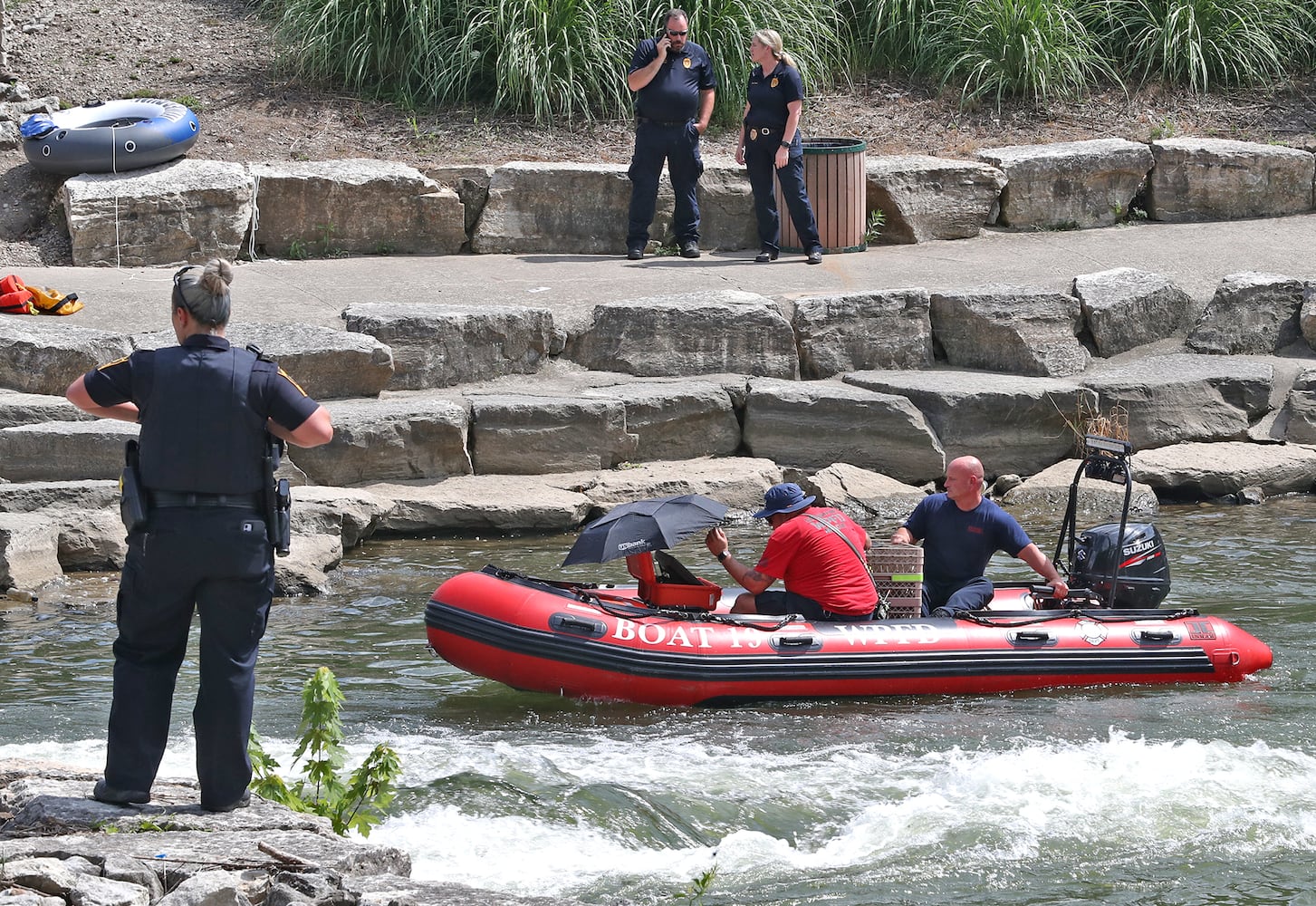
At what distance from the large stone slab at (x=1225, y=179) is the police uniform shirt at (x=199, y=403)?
11657 mm

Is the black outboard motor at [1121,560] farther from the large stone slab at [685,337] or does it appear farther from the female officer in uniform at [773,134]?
the female officer in uniform at [773,134]

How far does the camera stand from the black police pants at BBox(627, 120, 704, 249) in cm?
1236

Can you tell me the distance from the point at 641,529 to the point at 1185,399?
631 cm

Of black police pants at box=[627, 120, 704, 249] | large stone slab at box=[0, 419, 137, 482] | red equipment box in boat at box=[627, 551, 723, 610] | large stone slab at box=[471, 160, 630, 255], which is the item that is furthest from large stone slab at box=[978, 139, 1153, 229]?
large stone slab at box=[0, 419, 137, 482]

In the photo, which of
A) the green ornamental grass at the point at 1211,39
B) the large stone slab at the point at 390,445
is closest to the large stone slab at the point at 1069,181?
the green ornamental grass at the point at 1211,39

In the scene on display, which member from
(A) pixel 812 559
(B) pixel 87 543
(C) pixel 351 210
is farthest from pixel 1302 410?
(B) pixel 87 543

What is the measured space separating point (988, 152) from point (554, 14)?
4262 millimetres

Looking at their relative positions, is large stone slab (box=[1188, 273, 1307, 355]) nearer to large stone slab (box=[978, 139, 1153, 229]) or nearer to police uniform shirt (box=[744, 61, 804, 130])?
large stone slab (box=[978, 139, 1153, 229])

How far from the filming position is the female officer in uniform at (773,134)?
475 inches

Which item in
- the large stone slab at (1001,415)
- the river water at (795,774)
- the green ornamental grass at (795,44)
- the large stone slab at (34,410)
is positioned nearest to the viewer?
the river water at (795,774)

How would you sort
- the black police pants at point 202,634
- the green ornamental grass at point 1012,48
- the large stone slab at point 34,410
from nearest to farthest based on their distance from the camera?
the black police pants at point 202,634 < the large stone slab at point 34,410 < the green ornamental grass at point 1012,48

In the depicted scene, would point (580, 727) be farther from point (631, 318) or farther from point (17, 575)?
point (631, 318)

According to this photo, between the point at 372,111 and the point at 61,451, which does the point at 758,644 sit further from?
the point at 372,111

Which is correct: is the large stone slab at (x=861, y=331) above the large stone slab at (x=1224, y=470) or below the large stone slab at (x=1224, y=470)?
above
